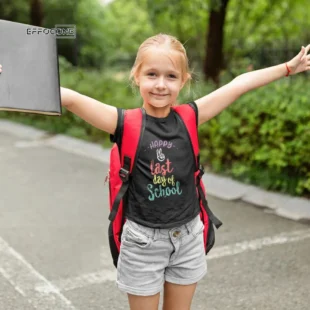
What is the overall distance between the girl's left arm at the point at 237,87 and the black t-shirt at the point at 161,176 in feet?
0.54

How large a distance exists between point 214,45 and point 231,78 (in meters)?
2.63

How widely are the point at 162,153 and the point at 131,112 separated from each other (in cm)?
22

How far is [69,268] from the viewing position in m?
4.33

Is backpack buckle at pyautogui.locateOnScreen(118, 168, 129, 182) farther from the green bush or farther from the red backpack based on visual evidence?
the green bush

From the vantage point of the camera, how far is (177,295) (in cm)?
255

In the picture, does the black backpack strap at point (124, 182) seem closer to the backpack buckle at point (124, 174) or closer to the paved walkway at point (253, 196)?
the backpack buckle at point (124, 174)

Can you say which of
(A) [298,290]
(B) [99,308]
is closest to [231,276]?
(A) [298,290]

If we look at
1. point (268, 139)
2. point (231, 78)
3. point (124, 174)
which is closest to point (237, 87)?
point (124, 174)

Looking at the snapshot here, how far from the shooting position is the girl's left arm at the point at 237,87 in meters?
2.57

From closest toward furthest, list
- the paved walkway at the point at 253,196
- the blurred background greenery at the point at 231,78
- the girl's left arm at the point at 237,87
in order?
the girl's left arm at the point at 237,87 → the paved walkway at the point at 253,196 → the blurred background greenery at the point at 231,78

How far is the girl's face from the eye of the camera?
2.39 meters

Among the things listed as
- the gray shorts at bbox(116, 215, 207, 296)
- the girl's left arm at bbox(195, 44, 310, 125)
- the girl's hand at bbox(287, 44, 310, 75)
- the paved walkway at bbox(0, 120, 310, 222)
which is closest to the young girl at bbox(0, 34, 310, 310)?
the gray shorts at bbox(116, 215, 207, 296)

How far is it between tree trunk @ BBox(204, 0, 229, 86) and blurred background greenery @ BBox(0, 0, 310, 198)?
0.06 feet

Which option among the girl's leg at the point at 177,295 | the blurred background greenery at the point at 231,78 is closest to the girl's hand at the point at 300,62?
the blurred background greenery at the point at 231,78
